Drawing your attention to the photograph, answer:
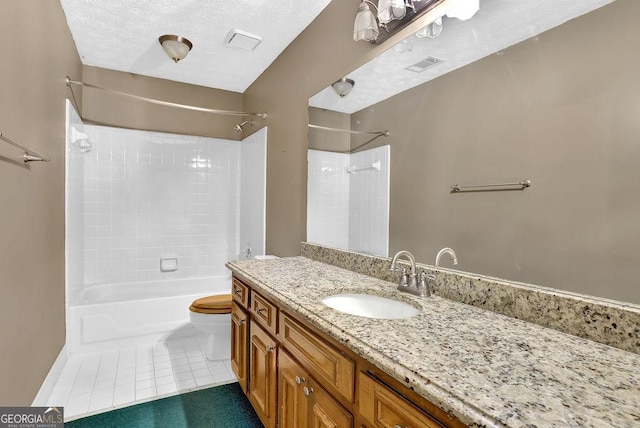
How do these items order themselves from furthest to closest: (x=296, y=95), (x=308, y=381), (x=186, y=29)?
(x=296, y=95), (x=186, y=29), (x=308, y=381)

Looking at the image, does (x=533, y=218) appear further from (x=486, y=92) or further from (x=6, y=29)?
(x=6, y=29)

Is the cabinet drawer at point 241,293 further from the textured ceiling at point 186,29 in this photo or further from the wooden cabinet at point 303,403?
the textured ceiling at point 186,29

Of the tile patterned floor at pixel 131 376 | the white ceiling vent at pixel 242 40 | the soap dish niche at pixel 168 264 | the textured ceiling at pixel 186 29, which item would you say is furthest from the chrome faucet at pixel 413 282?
the soap dish niche at pixel 168 264

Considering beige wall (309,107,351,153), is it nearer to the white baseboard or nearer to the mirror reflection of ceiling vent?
the mirror reflection of ceiling vent

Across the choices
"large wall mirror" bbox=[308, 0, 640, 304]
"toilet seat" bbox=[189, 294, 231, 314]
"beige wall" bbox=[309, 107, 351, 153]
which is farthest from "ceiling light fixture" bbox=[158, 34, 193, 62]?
"toilet seat" bbox=[189, 294, 231, 314]

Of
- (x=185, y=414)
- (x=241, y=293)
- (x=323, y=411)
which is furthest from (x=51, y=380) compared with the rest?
(x=323, y=411)

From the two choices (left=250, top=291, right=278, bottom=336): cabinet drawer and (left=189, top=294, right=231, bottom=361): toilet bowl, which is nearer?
(left=250, top=291, right=278, bottom=336): cabinet drawer

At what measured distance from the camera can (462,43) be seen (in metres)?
1.31

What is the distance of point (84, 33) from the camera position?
257 centimetres

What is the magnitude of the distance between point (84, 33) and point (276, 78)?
1532mm

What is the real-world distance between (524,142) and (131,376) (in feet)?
8.97

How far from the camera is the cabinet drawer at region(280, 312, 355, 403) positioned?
93 cm

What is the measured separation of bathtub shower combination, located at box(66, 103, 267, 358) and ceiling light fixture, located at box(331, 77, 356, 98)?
1227 mm

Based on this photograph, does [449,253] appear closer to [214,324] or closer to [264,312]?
[264,312]
